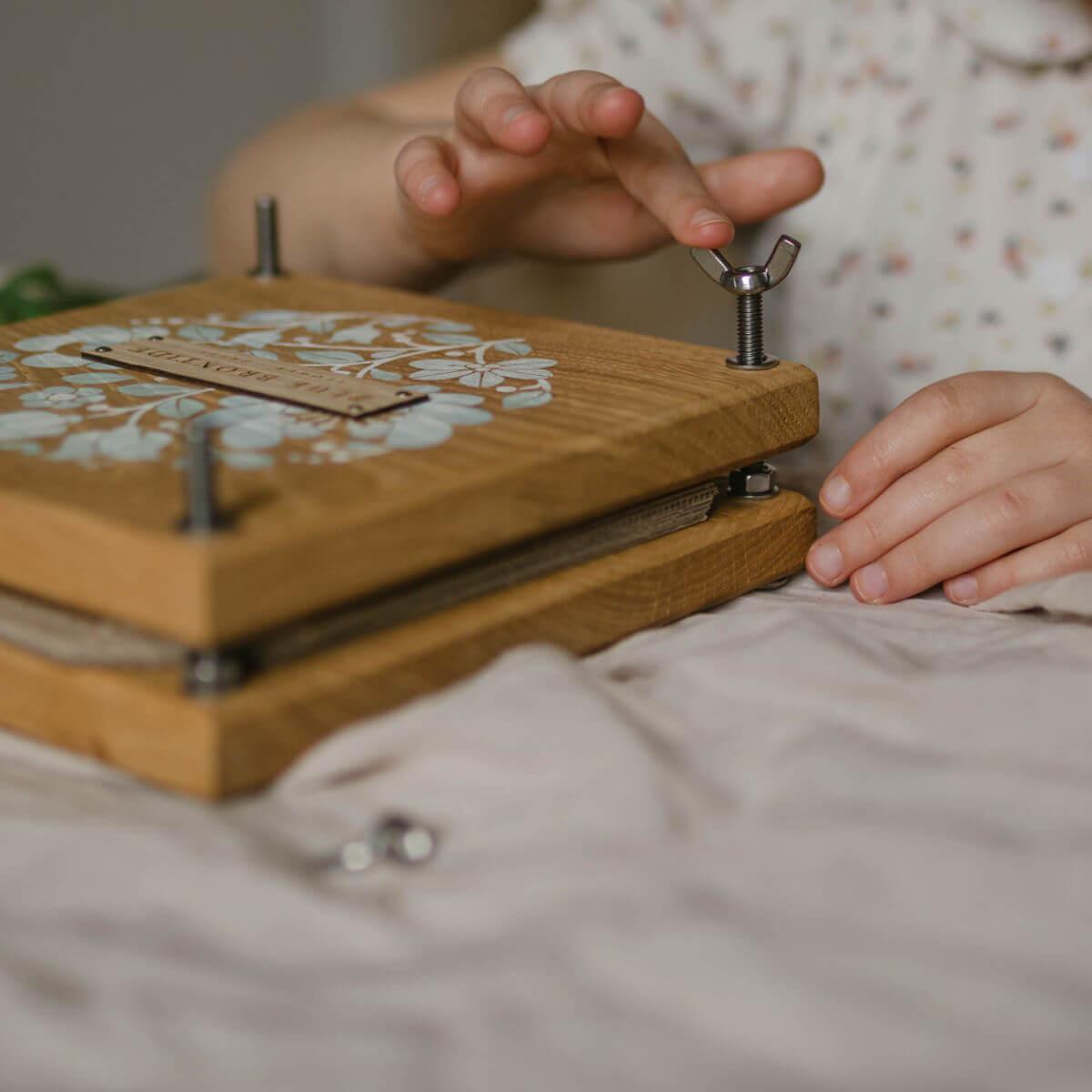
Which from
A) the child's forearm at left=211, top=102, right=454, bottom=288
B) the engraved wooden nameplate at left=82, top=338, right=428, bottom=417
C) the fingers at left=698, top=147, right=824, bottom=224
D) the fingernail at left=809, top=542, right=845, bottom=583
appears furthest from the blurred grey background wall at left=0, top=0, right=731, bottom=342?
the fingernail at left=809, top=542, right=845, bottom=583

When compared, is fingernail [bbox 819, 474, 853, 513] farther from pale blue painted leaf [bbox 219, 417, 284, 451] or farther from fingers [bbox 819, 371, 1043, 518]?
pale blue painted leaf [bbox 219, 417, 284, 451]

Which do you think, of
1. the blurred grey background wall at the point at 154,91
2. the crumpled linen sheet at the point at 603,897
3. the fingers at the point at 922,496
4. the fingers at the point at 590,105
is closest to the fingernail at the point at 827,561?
the fingers at the point at 922,496

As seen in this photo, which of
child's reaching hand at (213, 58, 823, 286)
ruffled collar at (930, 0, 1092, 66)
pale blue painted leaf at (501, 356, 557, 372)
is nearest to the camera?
pale blue painted leaf at (501, 356, 557, 372)

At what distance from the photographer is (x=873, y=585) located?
585 mm

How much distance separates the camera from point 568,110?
0.69 meters

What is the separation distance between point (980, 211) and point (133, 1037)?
805mm

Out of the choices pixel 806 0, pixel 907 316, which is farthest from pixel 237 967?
pixel 806 0

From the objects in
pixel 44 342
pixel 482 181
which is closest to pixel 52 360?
pixel 44 342

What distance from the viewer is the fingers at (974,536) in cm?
58

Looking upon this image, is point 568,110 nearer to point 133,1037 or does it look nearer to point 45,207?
point 133,1037

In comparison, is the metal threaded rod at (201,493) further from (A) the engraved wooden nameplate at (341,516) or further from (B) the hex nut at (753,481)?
(B) the hex nut at (753,481)

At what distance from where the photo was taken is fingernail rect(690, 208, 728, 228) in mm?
649

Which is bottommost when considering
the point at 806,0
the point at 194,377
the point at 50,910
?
the point at 50,910

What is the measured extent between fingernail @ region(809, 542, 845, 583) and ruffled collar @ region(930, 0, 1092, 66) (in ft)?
1.61
